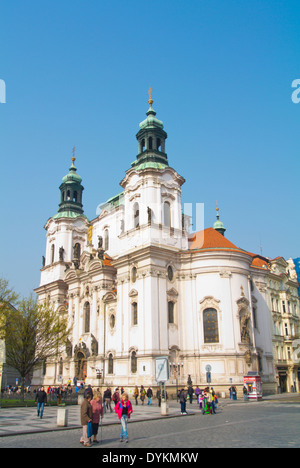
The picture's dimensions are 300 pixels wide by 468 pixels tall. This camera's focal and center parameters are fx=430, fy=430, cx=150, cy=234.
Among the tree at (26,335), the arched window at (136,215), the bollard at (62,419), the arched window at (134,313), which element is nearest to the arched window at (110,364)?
the arched window at (134,313)

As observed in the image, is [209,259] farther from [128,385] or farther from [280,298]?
[280,298]

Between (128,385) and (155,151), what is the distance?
23.5 metres

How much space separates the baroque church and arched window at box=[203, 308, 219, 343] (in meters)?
0.09

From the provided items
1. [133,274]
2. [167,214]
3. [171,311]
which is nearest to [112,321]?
[133,274]

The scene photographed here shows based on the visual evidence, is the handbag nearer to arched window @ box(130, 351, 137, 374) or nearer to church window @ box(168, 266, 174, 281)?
arched window @ box(130, 351, 137, 374)

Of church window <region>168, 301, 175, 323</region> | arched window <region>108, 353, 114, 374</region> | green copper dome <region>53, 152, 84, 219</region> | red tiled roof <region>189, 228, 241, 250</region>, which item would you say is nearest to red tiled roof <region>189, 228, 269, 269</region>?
red tiled roof <region>189, 228, 241, 250</region>

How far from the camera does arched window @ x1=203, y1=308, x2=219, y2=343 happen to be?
126 feet

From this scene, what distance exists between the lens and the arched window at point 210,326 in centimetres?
3834

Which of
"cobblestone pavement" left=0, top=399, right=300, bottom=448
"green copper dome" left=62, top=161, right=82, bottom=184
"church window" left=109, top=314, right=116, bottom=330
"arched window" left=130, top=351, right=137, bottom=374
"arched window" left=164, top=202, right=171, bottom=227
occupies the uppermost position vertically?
"green copper dome" left=62, top=161, right=82, bottom=184

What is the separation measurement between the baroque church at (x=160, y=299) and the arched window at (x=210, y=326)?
90 millimetres

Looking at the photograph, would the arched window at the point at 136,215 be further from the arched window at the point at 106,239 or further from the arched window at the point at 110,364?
the arched window at the point at 110,364

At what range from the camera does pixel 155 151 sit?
4550cm
